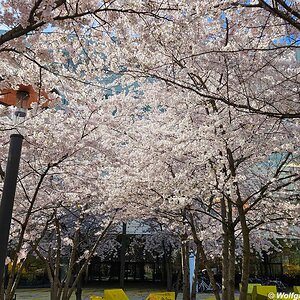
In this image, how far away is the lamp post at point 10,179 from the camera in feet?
11.3

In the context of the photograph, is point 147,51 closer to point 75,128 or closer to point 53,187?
point 75,128

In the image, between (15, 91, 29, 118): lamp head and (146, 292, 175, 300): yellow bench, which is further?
(146, 292, 175, 300): yellow bench

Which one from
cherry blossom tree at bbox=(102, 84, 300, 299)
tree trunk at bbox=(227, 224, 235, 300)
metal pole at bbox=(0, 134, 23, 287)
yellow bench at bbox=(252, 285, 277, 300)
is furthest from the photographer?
yellow bench at bbox=(252, 285, 277, 300)

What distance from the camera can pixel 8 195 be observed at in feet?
11.9

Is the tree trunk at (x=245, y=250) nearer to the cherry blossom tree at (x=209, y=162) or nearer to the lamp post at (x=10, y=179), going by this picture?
the cherry blossom tree at (x=209, y=162)

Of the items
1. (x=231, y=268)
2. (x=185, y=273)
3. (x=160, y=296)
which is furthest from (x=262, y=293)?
(x=231, y=268)

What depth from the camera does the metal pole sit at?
135 inches

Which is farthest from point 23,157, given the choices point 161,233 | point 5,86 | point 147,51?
point 161,233

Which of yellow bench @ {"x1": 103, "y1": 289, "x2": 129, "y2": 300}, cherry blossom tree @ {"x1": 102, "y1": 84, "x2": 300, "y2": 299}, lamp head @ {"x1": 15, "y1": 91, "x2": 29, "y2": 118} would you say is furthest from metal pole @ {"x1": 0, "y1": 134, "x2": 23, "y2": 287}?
yellow bench @ {"x1": 103, "y1": 289, "x2": 129, "y2": 300}

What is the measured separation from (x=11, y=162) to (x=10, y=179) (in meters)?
0.22

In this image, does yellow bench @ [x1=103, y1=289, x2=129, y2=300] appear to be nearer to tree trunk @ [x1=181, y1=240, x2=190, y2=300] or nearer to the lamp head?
tree trunk @ [x1=181, y1=240, x2=190, y2=300]

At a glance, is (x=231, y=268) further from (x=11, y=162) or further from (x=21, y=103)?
(x=21, y=103)

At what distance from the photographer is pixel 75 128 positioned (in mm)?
7438

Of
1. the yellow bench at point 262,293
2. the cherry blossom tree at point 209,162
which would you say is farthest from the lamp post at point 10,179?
the yellow bench at point 262,293
